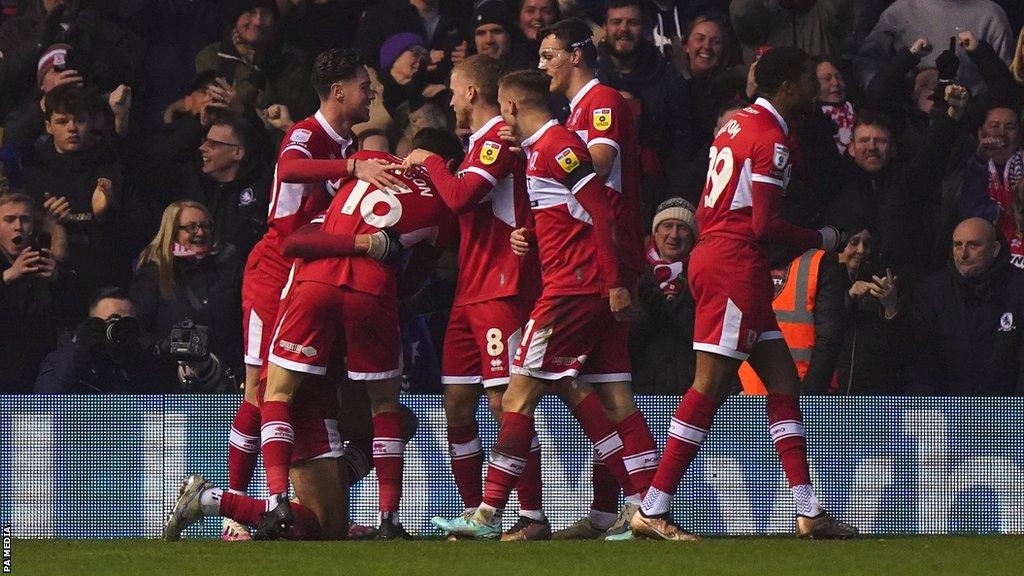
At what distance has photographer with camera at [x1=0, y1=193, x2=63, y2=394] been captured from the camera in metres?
9.63

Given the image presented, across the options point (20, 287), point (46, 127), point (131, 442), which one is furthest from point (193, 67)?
point (131, 442)

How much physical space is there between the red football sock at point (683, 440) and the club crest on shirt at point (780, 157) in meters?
0.93

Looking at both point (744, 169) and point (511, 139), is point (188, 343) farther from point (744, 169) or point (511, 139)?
point (744, 169)

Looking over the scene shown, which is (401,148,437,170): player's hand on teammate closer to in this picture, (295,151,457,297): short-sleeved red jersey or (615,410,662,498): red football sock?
(295,151,457,297): short-sleeved red jersey

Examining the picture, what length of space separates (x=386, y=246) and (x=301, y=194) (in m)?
0.69

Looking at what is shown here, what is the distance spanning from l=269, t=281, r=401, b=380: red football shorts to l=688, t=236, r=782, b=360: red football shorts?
1.28 m

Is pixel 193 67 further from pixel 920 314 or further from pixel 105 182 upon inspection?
pixel 920 314

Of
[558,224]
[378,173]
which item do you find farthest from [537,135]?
[378,173]

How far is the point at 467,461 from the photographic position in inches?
289

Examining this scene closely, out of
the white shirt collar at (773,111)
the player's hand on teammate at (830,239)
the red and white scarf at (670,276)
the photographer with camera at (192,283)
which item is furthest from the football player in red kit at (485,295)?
the photographer with camera at (192,283)

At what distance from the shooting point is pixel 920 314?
9453 mm

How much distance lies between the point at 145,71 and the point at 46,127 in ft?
2.55

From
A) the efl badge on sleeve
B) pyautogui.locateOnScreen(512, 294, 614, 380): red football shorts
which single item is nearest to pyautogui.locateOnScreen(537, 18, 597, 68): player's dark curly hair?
the efl badge on sleeve

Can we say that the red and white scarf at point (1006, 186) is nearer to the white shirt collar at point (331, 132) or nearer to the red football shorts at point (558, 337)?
the red football shorts at point (558, 337)
